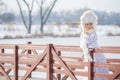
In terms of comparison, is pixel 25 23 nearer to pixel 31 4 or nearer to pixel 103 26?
pixel 31 4

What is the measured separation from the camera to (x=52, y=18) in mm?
13672

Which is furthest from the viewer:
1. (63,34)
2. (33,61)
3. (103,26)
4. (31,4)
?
(31,4)

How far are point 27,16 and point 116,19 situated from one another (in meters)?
3.24

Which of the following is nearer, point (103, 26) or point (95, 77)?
point (95, 77)

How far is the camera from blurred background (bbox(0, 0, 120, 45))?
12.5m

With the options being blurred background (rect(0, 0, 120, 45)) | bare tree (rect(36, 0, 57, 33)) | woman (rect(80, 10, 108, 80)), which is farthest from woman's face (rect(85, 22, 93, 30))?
bare tree (rect(36, 0, 57, 33))

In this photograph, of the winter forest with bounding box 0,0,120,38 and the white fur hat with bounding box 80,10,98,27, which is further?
the winter forest with bounding box 0,0,120,38

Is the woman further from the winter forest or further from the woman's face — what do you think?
the winter forest

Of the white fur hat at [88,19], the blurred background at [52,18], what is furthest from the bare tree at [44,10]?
the white fur hat at [88,19]

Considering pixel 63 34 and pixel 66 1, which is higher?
pixel 66 1

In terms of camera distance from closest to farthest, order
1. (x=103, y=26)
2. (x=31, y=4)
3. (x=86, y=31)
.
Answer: (x=86, y=31), (x=103, y=26), (x=31, y=4)

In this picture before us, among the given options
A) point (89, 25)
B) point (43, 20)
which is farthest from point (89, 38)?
point (43, 20)

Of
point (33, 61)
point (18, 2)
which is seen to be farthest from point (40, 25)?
point (33, 61)

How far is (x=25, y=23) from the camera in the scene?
1313 centimetres
